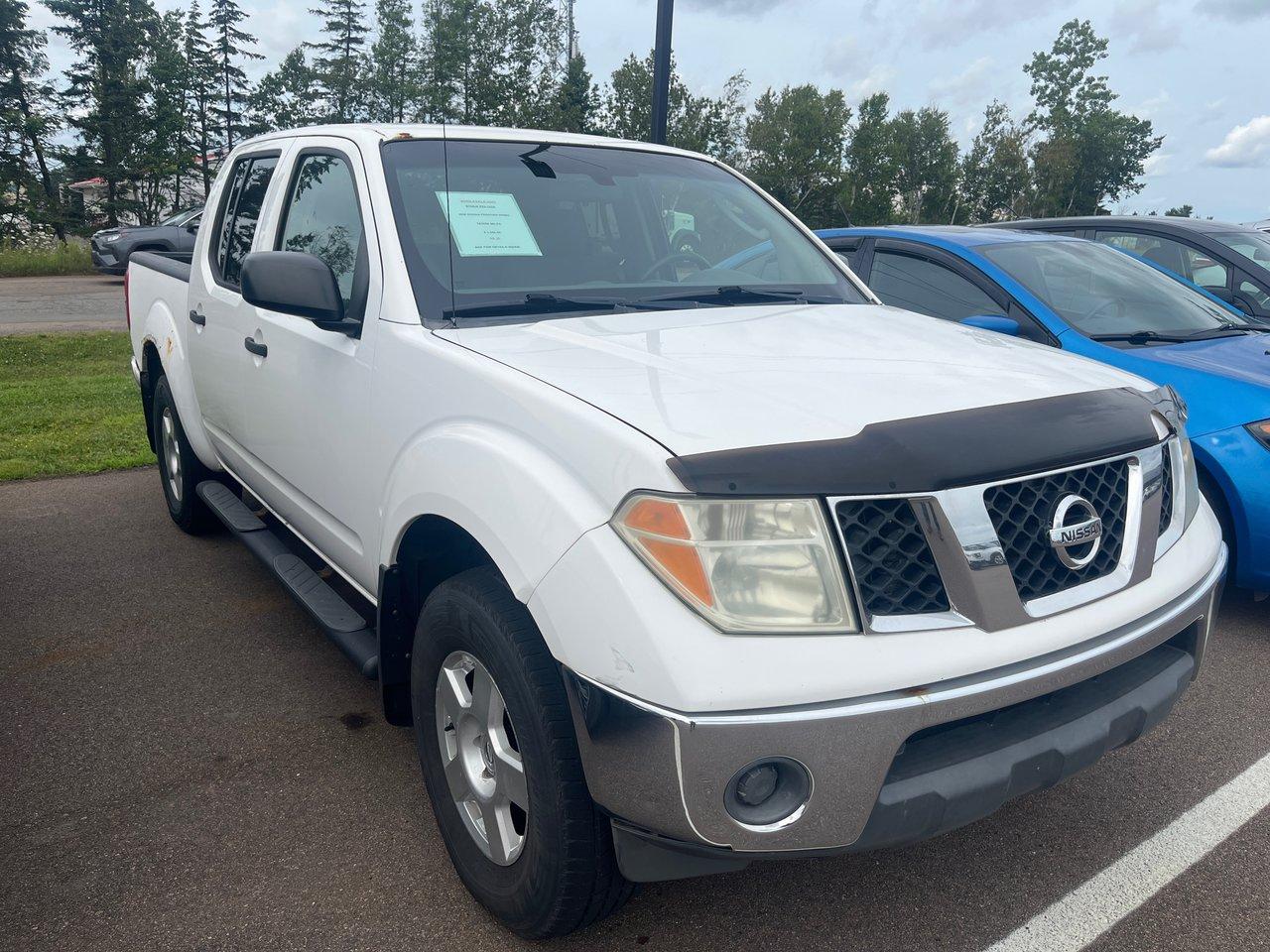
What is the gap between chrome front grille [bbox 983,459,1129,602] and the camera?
1.89 metres

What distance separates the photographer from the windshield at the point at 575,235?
2.75 metres

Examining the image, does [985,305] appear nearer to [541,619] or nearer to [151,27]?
[541,619]

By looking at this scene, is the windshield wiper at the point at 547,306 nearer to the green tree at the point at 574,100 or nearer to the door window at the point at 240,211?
the door window at the point at 240,211

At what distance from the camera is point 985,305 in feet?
16.2

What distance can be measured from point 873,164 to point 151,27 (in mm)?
47485

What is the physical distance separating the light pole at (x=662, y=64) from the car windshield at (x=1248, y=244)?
13.5 ft

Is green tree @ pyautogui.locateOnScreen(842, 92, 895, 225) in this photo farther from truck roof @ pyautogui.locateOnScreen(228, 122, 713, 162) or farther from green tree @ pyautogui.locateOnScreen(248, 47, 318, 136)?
truck roof @ pyautogui.locateOnScreen(228, 122, 713, 162)

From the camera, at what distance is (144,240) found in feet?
61.1

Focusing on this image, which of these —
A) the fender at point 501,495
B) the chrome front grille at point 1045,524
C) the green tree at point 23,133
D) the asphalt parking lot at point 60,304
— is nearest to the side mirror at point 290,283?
the fender at point 501,495

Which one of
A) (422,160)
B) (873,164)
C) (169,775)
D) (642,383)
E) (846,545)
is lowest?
(169,775)

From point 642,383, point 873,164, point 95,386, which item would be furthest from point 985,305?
point 873,164

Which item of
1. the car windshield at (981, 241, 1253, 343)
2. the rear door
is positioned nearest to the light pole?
the car windshield at (981, 241, 1253, 343)

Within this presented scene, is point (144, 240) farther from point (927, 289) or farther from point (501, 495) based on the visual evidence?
point (501, 495)

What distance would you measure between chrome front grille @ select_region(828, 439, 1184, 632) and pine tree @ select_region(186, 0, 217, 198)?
52.5 metres
